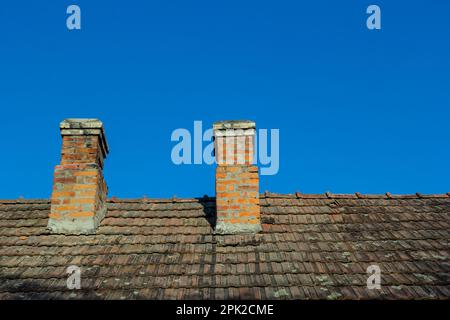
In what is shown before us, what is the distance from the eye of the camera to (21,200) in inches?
303

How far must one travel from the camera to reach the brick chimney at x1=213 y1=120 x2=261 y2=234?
676 cm

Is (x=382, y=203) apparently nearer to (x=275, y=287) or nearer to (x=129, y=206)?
(x=275, y=287)

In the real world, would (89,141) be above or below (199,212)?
above

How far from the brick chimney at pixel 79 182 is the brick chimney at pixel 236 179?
1.81 meters

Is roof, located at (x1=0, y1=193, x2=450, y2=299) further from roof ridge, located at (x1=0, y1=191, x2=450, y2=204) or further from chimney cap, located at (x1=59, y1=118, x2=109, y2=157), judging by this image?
chimney cap, located at (x1=59, y1=118, x2=109, y2=157)

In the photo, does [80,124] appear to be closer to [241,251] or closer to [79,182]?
[79,182]

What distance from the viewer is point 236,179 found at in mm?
7027

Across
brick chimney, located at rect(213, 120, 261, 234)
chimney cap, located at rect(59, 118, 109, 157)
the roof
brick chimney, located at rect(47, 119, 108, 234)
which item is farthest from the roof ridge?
chimney cap, located at rect(59, 118, 109, 157)

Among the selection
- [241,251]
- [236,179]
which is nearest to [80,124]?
[236,179]

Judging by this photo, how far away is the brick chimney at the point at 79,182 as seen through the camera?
675cm
